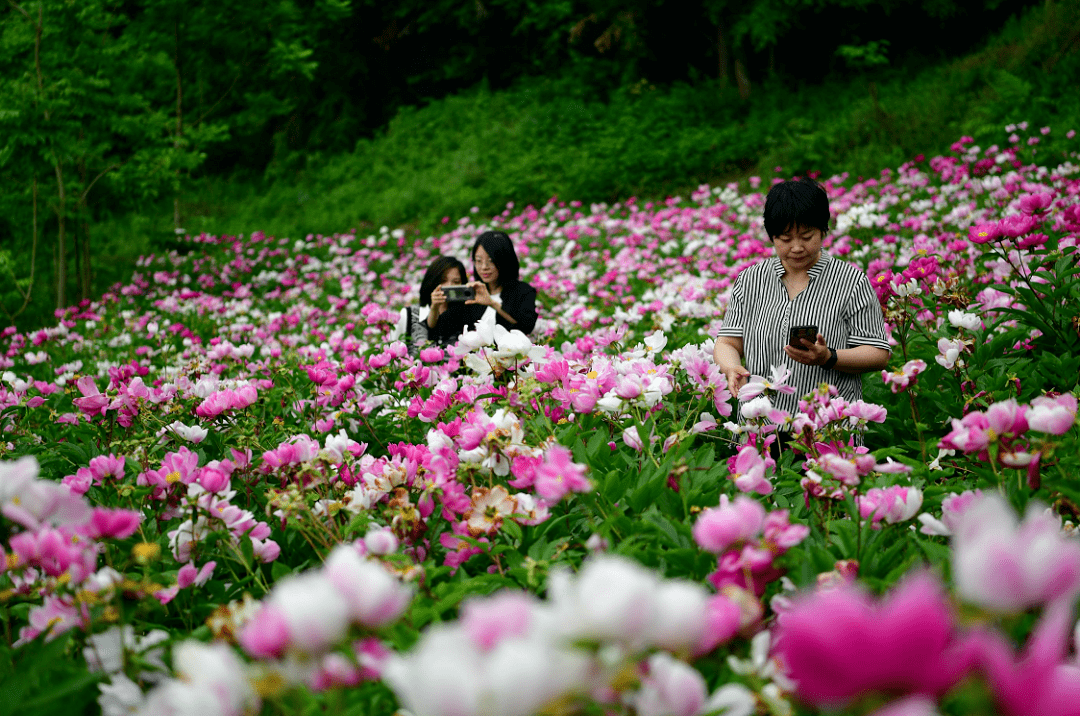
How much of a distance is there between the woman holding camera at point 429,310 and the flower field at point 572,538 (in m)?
0.92

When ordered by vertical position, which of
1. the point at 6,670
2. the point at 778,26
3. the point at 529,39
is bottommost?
the point at 6,670

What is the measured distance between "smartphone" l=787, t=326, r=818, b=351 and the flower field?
34 centimetres

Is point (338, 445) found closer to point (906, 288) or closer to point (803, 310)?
point (803, 310)

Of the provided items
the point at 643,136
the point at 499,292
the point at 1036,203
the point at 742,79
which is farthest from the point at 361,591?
the point at 742,79

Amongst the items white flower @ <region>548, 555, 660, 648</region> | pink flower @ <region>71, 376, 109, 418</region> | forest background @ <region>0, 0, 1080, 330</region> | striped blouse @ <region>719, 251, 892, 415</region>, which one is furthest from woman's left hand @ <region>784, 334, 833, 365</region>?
forest background @ <region>0, 0, 1080, 330</region>

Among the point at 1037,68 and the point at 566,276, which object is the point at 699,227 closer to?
the point at 566,276

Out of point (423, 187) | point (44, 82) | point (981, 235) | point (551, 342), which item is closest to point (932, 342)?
point (981, 235)

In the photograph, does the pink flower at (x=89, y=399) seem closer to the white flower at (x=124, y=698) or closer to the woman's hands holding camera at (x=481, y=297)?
the white flower at (x=124, y=698)

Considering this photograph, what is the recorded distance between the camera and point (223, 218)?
53.4ft

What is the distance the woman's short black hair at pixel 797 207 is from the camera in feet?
8.60

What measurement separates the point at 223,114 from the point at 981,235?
19.7 m

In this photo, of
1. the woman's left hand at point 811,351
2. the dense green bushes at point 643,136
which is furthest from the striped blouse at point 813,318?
the dense green bushes at point 643,136

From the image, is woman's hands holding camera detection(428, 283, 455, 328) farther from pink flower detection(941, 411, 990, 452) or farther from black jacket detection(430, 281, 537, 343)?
pink flower detection(941, 411, 990, 452)

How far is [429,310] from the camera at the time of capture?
15.6 ft
